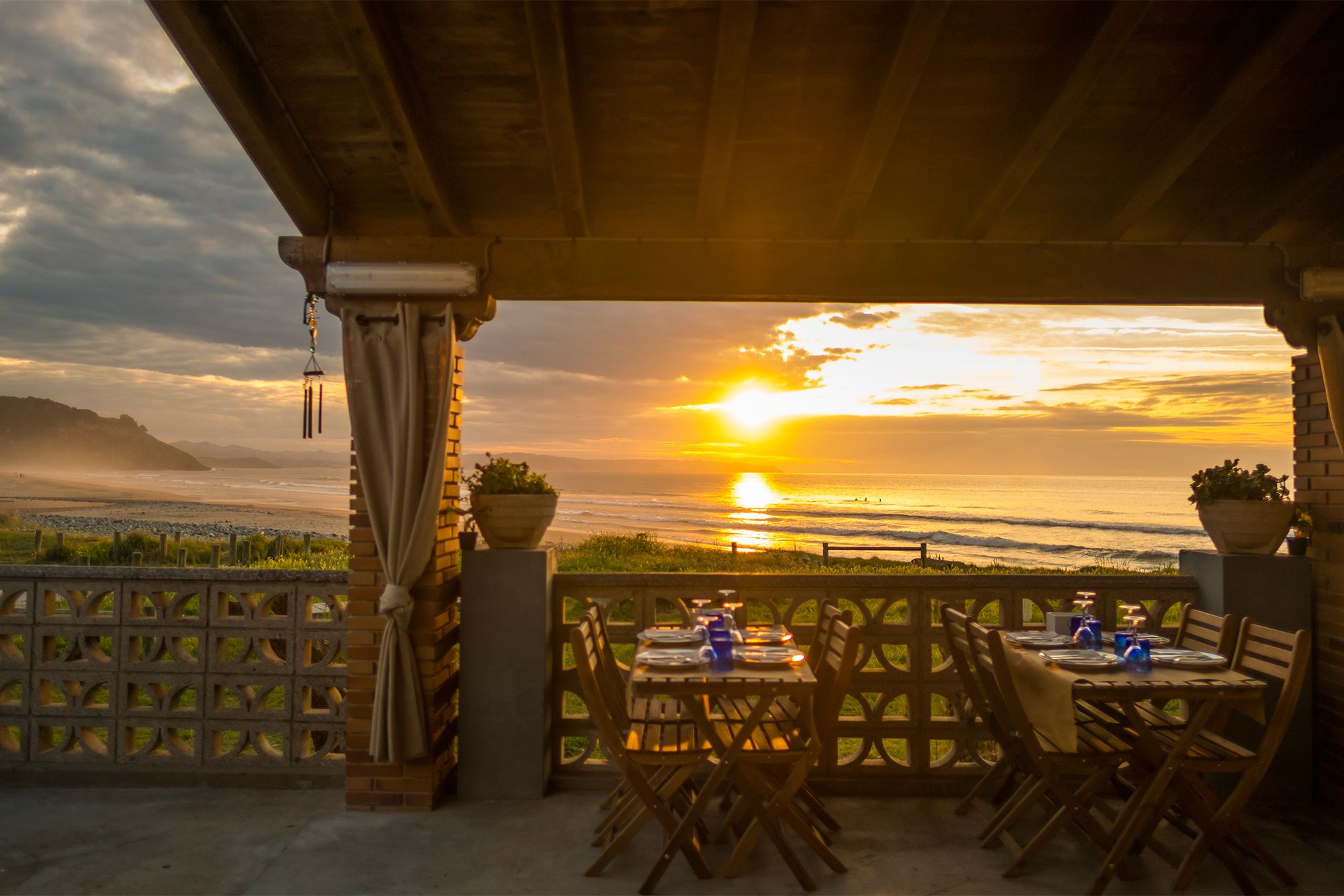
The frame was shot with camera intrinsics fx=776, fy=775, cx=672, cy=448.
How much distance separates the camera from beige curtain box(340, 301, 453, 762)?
3812mm

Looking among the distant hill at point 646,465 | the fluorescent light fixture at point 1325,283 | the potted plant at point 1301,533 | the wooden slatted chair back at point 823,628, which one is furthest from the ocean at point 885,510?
the wooden slatted chair back at point 823,628

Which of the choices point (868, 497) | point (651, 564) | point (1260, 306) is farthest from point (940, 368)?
point (1260, 306)

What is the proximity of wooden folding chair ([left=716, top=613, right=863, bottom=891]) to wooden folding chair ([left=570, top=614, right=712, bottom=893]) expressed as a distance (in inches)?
6.7

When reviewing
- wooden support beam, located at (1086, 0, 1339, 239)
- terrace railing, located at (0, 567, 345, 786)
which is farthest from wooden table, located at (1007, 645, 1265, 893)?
terrace railing, located at (0, 567, 345, 786)

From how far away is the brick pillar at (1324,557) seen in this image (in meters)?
4.02

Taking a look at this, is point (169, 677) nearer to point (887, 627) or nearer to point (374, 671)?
point (374, 671)

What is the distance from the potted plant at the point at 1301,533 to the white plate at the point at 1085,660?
5.47 feet

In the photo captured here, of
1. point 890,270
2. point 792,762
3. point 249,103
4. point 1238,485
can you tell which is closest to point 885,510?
point 1238,485

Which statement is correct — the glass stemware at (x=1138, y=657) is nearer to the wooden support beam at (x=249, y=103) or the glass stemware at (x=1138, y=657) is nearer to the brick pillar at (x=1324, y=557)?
the brick pillar at (x=1324, y=557)

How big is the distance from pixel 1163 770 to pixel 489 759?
10.2 feet

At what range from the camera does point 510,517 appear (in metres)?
4.14

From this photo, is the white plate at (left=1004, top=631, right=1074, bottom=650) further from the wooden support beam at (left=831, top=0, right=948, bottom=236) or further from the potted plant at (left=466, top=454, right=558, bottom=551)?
the potted plant at (left=466, top=454, right=558, bottom=551)

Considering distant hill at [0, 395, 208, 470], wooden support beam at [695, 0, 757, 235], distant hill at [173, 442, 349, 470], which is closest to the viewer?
wooden support beam at [695, 0, 757, 235]

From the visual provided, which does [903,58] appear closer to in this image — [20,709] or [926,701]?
[926,701]
